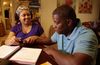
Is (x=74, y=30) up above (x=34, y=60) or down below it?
above

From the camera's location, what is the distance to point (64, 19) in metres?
1.26

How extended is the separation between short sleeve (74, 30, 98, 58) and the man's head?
0.14m

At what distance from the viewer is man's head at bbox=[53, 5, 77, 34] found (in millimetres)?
1246

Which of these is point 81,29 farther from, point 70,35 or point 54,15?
point 54,15

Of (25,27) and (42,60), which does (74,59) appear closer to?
(42,60)

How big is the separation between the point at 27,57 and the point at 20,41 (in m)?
0.52

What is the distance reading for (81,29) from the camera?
1261 millimetres

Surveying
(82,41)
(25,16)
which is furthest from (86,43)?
(25,16)

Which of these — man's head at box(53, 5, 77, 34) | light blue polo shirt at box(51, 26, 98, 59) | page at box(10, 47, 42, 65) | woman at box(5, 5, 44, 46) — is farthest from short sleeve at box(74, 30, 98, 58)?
woman at box(5, 5, 44, 46)

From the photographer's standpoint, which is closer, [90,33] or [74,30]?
[90,33]

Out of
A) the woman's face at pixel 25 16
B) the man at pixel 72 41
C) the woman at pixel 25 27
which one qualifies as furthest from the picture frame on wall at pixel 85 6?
the man at pixel 72 41

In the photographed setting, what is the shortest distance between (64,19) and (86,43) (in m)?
0.26

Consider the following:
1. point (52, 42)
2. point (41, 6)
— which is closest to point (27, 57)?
point (52, 42)

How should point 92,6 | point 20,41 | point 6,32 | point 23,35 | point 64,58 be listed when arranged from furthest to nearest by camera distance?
point 6,32
point 92,6
point 23,35
point 20,41
point 64,58
